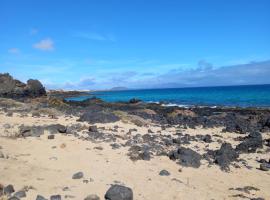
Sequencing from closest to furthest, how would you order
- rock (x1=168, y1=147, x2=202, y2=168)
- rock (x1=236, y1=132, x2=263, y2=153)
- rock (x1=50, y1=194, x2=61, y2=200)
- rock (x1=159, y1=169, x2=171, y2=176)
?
rock (x1=50, y1=194, x2=61, y2=200) → rock (x1=159, y1=169, x2=171, y2=176) → rock (x1=168, y1=147, x2=202, y2=168) → rock (x1=236, y1=132, x2=263, y2=153)

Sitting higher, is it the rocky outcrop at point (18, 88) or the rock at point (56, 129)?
the rocky outcrop at point (18, 88)

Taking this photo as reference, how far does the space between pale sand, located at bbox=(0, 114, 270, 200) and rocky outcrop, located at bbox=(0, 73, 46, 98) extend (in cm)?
4014

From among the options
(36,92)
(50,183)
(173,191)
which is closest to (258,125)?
(173,191)

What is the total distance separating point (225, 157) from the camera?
13.9 m

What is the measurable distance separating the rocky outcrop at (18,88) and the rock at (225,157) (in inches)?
1684

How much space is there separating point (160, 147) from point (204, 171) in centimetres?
350

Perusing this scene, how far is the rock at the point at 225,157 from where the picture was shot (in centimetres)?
1327

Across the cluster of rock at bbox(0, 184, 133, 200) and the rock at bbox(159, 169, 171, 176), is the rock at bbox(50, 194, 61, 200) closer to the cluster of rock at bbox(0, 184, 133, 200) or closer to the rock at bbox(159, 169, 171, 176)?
the cluster of rock at bbox(0, 184, 133, 200)

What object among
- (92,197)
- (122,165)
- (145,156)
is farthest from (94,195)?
(145,156)

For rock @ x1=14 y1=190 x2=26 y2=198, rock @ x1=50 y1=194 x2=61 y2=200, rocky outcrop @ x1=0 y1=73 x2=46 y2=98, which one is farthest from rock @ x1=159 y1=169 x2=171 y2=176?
rocky outcrop @ x1=0 y1=73 x2=46 y2=98

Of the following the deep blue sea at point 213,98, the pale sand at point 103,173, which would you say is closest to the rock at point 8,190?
the pale sand at point 103,173

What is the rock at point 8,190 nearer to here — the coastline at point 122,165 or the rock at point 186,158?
the coastline at point 122,165

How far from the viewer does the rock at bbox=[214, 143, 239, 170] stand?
13.3 meters

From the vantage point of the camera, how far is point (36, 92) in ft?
178
